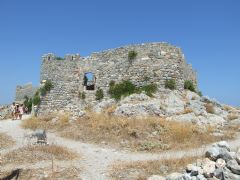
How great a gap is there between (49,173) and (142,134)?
25.4ft

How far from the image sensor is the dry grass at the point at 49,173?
13.1 m

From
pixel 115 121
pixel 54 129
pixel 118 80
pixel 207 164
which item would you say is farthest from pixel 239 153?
pixel 118 80

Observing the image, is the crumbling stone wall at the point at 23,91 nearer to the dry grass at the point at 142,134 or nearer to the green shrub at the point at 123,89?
the green shrub at the point at 123,89

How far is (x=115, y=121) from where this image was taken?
22.0m

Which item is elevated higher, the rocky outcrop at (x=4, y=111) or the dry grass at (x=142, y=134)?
the rocky outcrop at (x=4, y=111)

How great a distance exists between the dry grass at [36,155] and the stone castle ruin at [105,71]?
12454 mm

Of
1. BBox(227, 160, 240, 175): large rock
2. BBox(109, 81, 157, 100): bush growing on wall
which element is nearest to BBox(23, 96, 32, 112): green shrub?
BBox(109, 81, 157, 100): bush growing on wall

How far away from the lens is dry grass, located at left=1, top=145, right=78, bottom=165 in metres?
15.2

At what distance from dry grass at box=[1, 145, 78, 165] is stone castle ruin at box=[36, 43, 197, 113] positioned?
1245 centimetres

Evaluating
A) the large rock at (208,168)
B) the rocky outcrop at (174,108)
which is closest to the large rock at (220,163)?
the large rock at (208,168)

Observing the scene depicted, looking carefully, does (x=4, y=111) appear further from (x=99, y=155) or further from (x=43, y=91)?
(x=99, y=155)

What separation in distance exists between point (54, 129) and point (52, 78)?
7.98m

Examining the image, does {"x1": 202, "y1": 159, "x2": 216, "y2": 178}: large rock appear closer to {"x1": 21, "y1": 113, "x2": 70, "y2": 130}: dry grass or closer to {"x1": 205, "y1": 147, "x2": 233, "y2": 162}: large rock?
{"x1": 205, "y1": 147, "x2": 233, "y2": 162}: large rock

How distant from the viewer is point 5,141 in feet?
63.9
